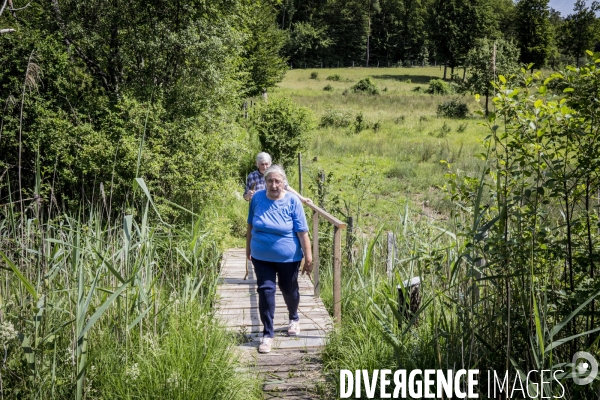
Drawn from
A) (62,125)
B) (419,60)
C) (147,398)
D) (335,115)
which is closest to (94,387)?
(147,398)

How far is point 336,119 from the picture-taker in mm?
24609

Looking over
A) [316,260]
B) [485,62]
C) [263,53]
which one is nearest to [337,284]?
[316,260]

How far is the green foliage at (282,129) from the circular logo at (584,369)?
1201 cm

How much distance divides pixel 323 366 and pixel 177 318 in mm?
1246

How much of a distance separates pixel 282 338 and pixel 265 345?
12.4 inches

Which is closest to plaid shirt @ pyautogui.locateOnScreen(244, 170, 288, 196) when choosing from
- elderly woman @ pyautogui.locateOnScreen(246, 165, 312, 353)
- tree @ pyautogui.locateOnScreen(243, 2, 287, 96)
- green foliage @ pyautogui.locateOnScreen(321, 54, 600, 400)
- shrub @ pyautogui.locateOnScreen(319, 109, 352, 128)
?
elderly woman @ pyautogui.locateOnScreen(246, 165, 312, 353)

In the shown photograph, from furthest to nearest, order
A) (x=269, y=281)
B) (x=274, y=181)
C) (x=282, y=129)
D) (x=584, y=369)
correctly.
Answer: (x=282, y=129)
(x=269, y=281)
(x=274, y=181)
(x=584, y=369)

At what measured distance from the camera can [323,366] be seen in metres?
3.88

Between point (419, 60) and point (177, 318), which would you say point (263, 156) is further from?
point (419, 60)

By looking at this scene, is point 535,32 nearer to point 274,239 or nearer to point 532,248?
point 274,239

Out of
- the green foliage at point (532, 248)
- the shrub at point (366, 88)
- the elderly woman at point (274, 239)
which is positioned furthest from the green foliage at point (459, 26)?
the green foliage at point (532, 248)

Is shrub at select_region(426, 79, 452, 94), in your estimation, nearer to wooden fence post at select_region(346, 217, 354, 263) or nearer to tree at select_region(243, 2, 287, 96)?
tree at select_region(243, 2, 287, 96)

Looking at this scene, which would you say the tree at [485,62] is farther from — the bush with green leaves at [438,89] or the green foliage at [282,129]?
the green foliage at [282,129]

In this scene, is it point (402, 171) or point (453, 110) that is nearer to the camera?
point (402, 171)
